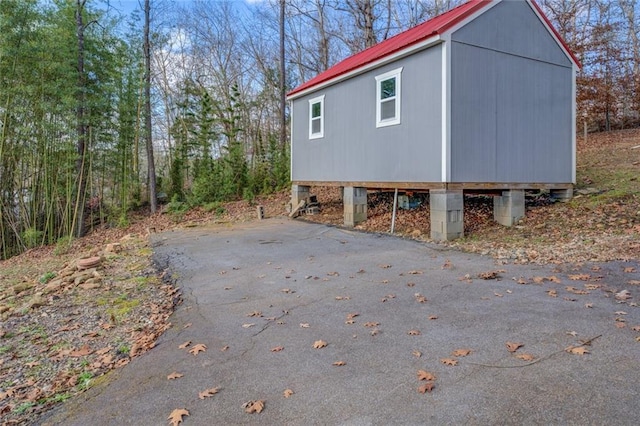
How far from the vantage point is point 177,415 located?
230cm

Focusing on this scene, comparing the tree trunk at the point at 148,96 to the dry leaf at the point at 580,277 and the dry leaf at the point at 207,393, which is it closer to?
the dry leaf at the point at 207,393

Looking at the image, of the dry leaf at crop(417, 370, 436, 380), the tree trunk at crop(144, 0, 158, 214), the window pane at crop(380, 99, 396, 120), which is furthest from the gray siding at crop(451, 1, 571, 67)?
the tree trunk at crop(144, 0, 158, 214)

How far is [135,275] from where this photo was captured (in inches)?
231

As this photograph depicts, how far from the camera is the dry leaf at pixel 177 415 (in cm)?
224

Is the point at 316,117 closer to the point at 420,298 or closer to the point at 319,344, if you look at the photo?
the point at 420,298

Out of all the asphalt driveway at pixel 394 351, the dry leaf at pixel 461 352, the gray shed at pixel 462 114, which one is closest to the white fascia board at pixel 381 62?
the gray shed at pixel 462 114

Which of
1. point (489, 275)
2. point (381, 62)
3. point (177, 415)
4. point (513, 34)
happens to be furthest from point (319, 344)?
point (513, 34)

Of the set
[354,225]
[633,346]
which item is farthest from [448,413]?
[354,225]

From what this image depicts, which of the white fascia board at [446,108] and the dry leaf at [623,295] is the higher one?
the white fascia board at [446,108]

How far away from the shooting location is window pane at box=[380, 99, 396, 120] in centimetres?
828

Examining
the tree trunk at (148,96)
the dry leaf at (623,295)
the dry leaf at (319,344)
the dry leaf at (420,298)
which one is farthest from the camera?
the tree trunk at (148,96)

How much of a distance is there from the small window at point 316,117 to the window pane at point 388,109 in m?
2.39

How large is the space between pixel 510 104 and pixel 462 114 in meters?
1.49

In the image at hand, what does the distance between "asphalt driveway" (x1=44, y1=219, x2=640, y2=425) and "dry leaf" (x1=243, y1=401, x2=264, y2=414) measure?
0.09ft
